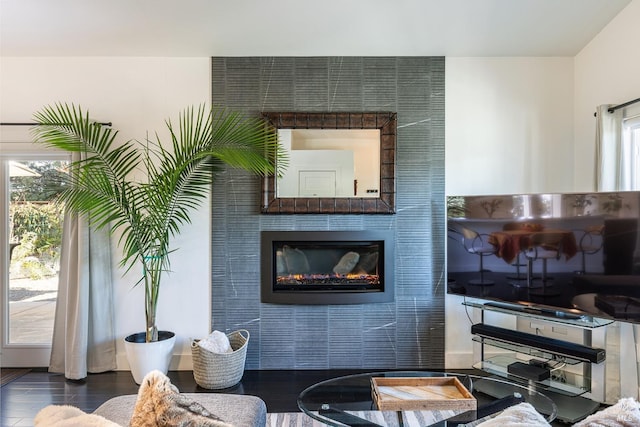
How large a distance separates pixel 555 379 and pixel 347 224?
5.66 ft

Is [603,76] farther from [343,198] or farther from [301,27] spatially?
[301,27]

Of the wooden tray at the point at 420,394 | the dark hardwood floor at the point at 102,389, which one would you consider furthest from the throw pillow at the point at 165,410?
the dark hardwood floor at the point at 102,389

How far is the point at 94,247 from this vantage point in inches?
118

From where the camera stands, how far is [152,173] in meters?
3.12

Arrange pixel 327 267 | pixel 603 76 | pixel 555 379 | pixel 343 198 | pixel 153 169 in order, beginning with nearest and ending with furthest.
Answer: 1. pixel 555 379
2. pixel 603 76
3. pixel 153 169
4. pixel 343 198
5. pixel 327 267

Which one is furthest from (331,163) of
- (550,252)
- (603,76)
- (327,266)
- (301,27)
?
(603,76)

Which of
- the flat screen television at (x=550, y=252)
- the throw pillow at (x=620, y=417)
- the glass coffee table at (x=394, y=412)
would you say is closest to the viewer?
the throw pillow at (x=620, y=417)

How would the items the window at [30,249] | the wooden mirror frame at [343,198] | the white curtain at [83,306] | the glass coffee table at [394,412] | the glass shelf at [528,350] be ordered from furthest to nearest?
1. the window at [30,249]
2. the wooden mirror frame at [343,198]
3. the white curtain at [83,306]
4. the glass shelf at [528,350]
5. the glass coffee table at [394,412]

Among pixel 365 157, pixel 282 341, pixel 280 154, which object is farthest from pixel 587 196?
pixel 282 341

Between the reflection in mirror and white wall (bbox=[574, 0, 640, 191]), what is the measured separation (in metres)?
1.62

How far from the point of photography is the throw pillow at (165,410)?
958 mm

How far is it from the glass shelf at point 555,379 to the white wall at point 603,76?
138cm

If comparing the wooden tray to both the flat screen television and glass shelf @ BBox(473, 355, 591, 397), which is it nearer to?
glass shelf @ BBox(473, 355, 591, 397)

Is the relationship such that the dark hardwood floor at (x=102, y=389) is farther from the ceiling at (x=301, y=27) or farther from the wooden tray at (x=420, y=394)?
the ceiling at (x=301, y=27)
